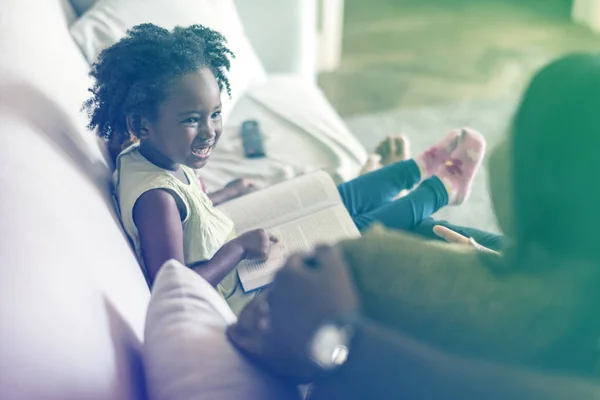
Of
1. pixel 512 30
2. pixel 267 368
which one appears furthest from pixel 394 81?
pixel 267 368

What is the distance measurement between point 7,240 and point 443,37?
267cm

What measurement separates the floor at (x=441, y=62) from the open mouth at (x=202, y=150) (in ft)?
3.18

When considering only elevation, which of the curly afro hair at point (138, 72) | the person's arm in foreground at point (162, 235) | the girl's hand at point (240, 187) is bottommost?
the girl's hand at point (240, 187)

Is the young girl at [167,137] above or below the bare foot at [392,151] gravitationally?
above

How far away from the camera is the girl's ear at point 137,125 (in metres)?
0.92

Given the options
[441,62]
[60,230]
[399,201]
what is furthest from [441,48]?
[60,230]

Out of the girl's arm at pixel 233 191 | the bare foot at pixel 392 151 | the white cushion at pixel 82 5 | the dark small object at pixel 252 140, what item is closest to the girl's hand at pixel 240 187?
the girl's arm at pixel 233 191

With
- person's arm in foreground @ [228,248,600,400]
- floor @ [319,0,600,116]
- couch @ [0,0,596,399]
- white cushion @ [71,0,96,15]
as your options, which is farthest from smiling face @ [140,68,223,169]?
floor @ [319,0,600,116]

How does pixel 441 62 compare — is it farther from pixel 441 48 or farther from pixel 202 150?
pixel 202 150

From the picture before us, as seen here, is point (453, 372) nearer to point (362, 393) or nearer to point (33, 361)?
point (362, 393)

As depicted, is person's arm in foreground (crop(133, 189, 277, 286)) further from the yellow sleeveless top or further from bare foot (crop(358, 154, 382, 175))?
bare foot (crop(358, 154, 382, 175))

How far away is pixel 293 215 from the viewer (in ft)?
3.69

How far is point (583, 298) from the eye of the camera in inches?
16.8

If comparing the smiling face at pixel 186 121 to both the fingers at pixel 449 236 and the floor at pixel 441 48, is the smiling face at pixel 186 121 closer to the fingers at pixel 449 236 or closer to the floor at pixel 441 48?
the fingers at pixel 449 236
